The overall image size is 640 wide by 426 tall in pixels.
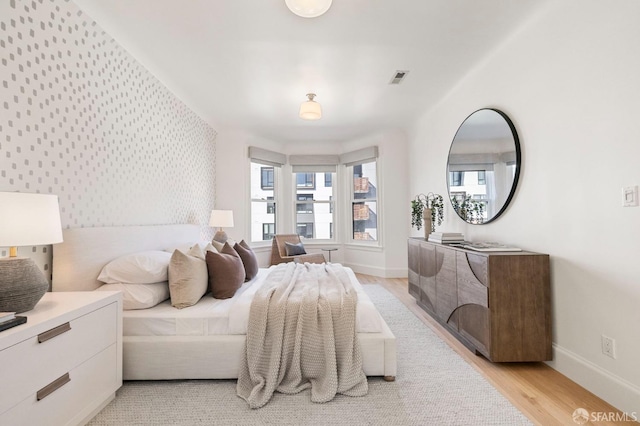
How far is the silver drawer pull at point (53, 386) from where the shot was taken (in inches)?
50.1

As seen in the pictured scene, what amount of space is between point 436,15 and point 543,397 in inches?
104

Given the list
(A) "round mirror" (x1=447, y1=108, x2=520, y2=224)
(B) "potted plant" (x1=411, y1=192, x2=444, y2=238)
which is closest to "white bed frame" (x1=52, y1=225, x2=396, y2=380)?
(A) "round mirror" (x1=447, y1=108, x2=520, y2=224)

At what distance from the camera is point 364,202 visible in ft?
18.5

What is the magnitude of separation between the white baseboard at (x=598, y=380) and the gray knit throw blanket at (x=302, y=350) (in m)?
1.35

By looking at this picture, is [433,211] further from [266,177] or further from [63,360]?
[63,360]

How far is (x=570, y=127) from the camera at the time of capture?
1975 millimetres

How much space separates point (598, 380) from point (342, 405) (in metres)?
1.52

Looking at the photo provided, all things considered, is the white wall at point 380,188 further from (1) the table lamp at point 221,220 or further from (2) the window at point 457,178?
(2) the window at point 457,178

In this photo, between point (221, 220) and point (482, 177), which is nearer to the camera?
point (482, 177)

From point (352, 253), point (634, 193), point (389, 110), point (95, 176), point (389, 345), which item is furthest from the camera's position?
point (352, 253)

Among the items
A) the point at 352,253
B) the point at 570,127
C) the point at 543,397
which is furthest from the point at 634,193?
the point at 352,253

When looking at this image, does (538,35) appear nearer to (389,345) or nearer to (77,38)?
(389,345)

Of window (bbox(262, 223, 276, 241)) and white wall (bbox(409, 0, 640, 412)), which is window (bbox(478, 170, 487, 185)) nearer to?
white wall (bbox(409, 0, 640, 412))

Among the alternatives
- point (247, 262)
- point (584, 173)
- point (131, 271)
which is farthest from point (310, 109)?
point (584, 173)
